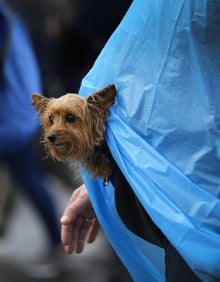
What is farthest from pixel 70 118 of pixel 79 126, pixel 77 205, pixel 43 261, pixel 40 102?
pixel 43 261

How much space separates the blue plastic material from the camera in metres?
3.61

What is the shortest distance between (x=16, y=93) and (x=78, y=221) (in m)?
1.78

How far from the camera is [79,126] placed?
1438 millimetres

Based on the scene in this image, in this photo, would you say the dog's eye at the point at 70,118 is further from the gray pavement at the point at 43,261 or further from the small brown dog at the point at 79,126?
the gray pavement at the point at 43,261

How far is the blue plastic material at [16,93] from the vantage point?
3607 millimetres

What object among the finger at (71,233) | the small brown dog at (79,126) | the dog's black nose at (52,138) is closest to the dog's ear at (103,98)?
the small brown dog at (79,126)

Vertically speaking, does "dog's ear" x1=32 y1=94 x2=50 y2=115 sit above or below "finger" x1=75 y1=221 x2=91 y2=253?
above

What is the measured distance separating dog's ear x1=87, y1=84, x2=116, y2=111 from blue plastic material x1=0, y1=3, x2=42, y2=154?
215 centimetres

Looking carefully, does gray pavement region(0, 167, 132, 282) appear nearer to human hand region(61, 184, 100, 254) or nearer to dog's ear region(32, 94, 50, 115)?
human hand region(61, 184, 100, 254)

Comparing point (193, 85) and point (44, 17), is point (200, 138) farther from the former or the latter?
point (44, 17)

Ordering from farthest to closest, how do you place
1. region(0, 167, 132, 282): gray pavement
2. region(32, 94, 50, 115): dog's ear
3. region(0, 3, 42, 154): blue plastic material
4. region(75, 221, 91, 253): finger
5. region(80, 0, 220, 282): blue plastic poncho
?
region(0, 167, 132, 282): gray pavement
region(0, 3, 42, 154): blue plastic material
region(75, 221, 91, 253): finger
region(32, 94, 50, 115): dog's ear
region(80, 0, 220, 282): blue plastic poncho

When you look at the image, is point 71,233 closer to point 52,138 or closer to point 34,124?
point 52,138

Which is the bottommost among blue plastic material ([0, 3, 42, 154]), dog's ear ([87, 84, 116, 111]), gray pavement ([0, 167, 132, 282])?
gray pavement ([0, 167, 132, 282])

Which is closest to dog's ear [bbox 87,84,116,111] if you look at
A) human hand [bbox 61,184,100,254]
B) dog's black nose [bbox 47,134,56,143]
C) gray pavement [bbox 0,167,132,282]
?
dog's black nose [bbox 47,134,56,143]
